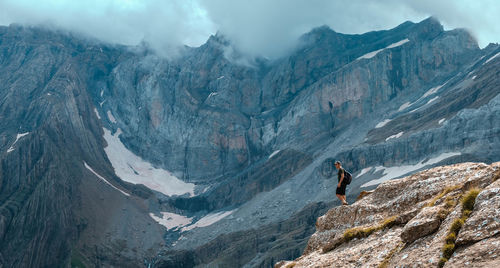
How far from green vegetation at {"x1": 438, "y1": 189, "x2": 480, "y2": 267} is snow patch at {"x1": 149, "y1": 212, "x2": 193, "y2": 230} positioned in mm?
146608

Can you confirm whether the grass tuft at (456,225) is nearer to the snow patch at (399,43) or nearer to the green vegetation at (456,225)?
the green vegetation at (456,225)

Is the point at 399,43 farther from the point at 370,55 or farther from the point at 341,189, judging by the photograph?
the point at 341,189

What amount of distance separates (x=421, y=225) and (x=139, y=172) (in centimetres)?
17805

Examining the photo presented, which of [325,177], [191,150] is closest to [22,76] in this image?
[191,150]

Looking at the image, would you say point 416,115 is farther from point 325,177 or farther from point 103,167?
point 103,167

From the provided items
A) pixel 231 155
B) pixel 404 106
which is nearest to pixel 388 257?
Answer: pixel 404 106

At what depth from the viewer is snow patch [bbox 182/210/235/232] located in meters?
152

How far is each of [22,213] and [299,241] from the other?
7092 centimetres

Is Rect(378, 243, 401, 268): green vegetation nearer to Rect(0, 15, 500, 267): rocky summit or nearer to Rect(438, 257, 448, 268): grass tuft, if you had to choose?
Rect(438, 257, 448, 268): grass tuft

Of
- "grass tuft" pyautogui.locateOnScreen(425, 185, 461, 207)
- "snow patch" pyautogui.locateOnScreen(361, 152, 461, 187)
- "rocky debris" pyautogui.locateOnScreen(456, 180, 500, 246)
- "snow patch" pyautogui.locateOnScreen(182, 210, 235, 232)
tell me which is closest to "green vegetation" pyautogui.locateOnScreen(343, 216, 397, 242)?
"grass tuft" pyautogui.locateOnScreen(425, 185, 461, 207)

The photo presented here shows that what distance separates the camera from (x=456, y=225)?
11000 mm

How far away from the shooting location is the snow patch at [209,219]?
5969 inches

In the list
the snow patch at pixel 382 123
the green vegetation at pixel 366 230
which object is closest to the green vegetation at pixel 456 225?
the green vegetation at pixel 366 230

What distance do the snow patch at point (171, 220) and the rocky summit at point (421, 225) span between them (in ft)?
462
